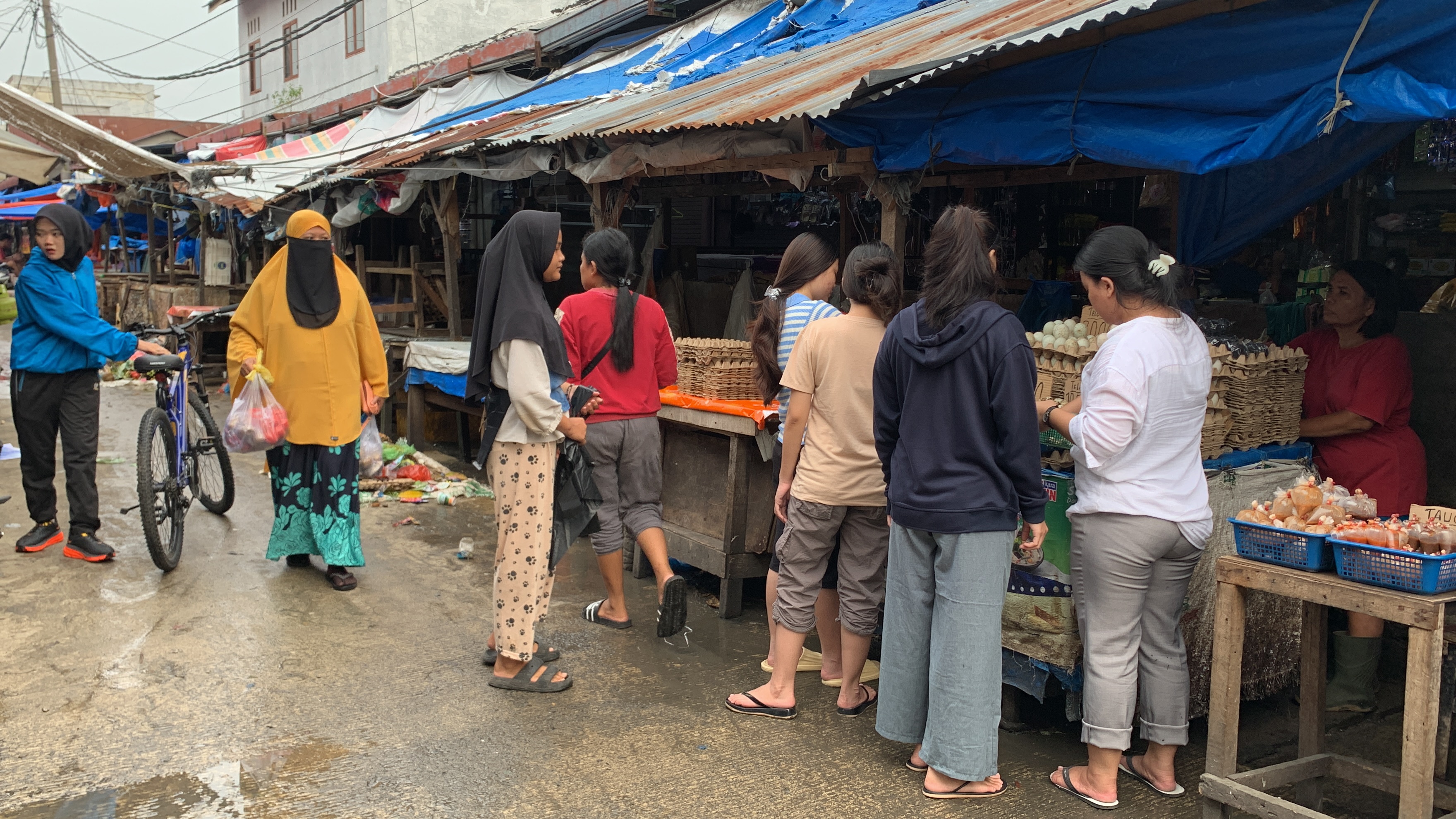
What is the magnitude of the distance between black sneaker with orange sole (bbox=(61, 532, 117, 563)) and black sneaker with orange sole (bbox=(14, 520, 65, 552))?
0.80 ft

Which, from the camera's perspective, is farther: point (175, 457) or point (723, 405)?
point (175, 457)

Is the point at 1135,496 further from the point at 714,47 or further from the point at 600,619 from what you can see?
the point at 714,47

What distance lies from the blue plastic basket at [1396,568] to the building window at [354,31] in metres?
27.2

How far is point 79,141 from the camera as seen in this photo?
485 inches

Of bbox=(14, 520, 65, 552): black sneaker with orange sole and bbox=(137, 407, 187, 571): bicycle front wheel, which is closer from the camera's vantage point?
bbox=(137, 407, 187, 571): bicycle front wheel

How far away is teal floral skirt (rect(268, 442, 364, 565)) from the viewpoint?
18.8 feet

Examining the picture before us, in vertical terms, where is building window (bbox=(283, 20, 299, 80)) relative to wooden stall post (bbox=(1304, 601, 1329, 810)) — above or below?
above

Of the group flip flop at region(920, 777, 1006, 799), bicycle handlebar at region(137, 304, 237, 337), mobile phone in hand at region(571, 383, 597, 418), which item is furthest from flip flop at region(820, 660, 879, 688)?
bicycle handlebar at region(137, 304, 237, 337)

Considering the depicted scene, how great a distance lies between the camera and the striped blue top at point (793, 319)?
440 cm

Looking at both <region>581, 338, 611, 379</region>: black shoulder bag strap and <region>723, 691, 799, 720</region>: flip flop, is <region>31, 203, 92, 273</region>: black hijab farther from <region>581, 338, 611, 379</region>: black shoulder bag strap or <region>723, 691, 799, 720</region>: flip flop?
<region>723, 691, 799, 720</region>: flip flop

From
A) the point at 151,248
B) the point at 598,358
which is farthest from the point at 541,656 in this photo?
the point at 151,248

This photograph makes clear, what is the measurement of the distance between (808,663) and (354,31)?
26.3 meters

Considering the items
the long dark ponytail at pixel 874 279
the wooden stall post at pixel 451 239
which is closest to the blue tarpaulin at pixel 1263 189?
the long dark ponytail at pixel 874 279

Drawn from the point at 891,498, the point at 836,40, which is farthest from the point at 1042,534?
the point at 836,40
